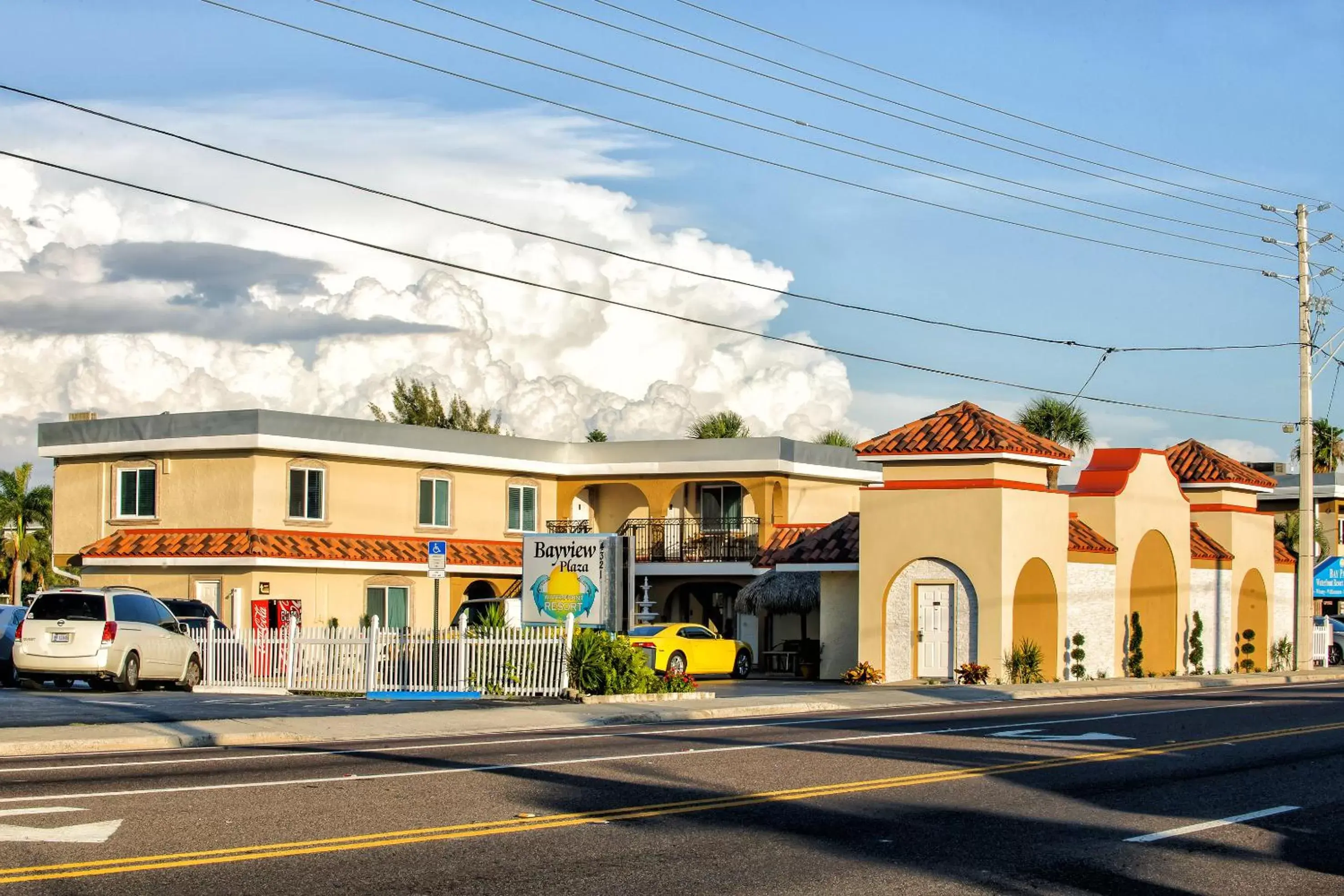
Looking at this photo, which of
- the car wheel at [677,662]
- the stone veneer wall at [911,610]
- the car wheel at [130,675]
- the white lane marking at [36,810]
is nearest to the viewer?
the white lane marking at [36,810]

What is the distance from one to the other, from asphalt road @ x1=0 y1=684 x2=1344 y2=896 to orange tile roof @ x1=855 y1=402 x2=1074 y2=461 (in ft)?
49.8

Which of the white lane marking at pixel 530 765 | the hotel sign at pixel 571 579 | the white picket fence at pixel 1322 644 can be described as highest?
the hotel sign at pixel 571 579

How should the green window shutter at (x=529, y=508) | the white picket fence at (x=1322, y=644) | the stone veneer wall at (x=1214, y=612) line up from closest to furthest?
the stone veneer wall at (x=1214, y=612), the green window shutter at (x=529, y=508), the white picket fence at (x=1322, y=644)

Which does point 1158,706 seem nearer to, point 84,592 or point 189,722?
point 189,722

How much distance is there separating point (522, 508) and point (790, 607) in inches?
465

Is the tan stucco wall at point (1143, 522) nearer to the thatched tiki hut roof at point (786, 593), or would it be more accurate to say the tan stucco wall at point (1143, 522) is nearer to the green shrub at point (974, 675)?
A: the green shrub at point (974, 675)

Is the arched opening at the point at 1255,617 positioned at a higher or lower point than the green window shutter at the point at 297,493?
lower

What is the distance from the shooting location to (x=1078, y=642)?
36.9 m

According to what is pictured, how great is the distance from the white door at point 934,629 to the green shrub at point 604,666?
9467mm

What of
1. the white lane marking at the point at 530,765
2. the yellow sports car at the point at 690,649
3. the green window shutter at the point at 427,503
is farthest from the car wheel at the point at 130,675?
the green window shutter at the point at 427,503

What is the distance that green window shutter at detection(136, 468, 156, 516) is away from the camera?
4334 cm

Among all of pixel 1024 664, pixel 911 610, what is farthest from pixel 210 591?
pixel 1024 664

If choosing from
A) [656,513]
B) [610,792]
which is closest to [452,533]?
[656,513]

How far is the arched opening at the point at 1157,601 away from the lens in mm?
41406
